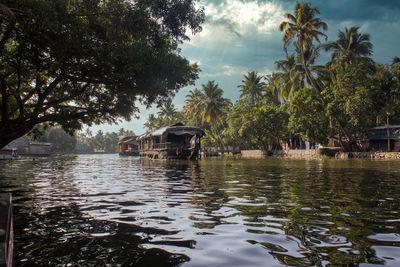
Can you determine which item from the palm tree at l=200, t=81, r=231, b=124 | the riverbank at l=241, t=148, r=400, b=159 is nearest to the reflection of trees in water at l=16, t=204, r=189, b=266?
the riverbank at l=241, t=148, r=400, b=159

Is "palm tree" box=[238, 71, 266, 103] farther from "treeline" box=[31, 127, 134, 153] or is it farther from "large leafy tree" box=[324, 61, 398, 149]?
"treeline" box=[31, 127, 134, 153]

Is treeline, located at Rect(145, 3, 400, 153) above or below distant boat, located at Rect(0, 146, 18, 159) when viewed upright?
above

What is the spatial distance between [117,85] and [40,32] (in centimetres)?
342

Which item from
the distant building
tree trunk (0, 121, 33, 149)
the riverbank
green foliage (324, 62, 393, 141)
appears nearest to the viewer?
tree trunk (0, 121, 33, 149)

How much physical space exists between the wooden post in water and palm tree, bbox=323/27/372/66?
1611 inches

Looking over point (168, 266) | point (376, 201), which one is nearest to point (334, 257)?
point (168, 266)

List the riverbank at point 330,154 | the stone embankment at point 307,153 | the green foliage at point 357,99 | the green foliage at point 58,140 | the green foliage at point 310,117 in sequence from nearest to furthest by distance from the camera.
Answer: the green foliage at point 357,99 < the riverbank at point 330,154 < the green foliage at point 310,117 < the stone embankment at point 307,153 < the green foliage at point 58,140

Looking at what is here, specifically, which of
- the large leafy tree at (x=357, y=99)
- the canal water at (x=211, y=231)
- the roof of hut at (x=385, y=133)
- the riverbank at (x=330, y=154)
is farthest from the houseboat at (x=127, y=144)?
the canal water at (x=211, y=231)

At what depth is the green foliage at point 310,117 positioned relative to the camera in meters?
33.8

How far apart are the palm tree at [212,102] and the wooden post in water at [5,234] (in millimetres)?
51360

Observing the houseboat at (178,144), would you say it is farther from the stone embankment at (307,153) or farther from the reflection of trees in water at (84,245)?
the reflection of trees in water at (84,245)

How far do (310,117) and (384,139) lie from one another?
40.9 feet

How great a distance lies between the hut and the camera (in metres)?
37.5

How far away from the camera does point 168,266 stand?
2.83 metres
